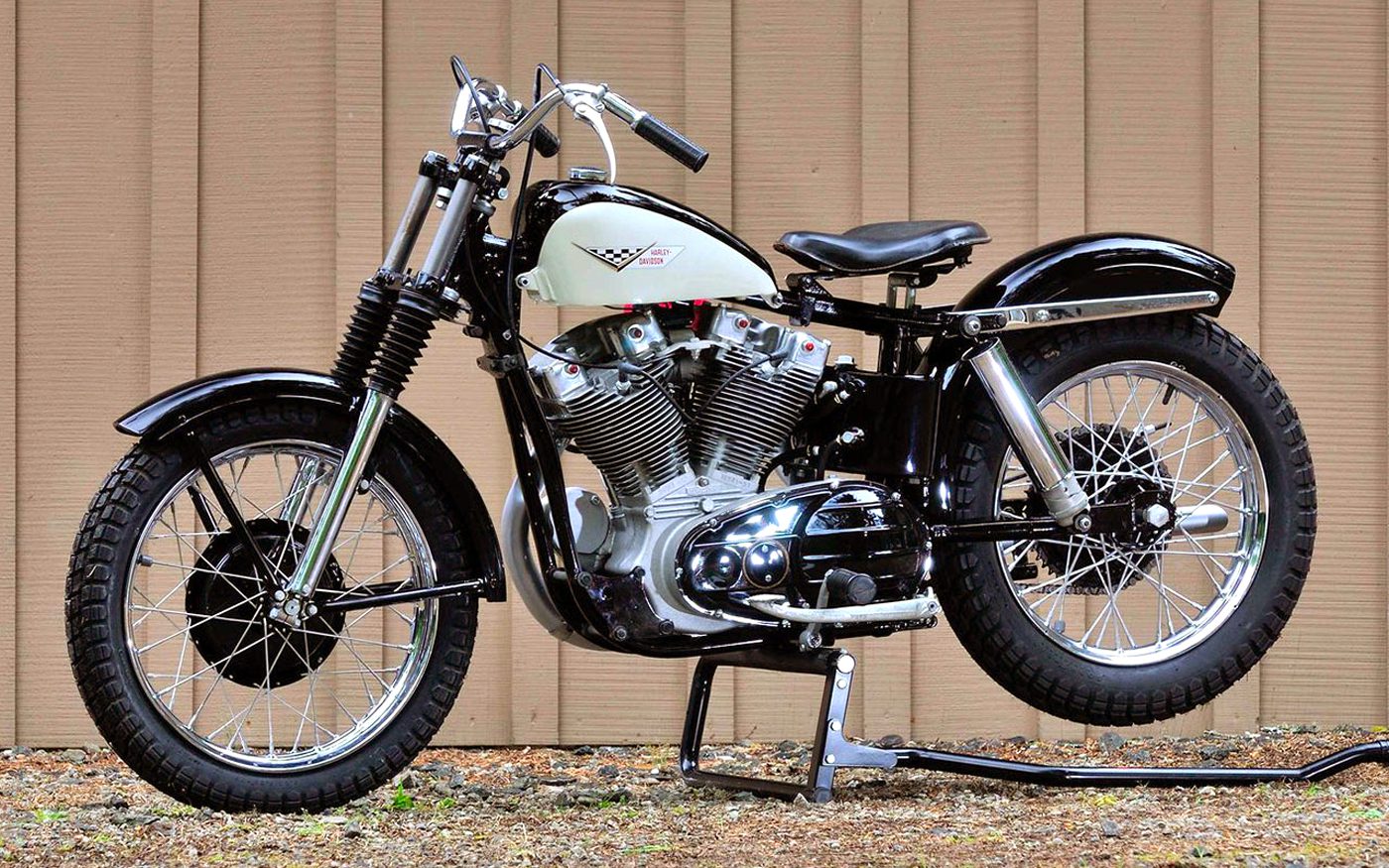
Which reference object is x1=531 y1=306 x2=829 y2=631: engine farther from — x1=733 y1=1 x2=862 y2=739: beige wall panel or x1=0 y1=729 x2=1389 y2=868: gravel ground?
x1=733 y1=1 x2=862 y2=739: beige wall panel

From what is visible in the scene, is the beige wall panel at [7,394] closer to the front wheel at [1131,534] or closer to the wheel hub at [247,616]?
the wheel hub at [247,616]

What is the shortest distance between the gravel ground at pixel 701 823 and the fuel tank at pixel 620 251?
94 cm

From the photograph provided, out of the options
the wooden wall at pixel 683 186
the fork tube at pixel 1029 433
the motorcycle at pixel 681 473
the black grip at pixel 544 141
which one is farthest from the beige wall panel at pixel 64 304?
the fork tube at pixel 1029 433

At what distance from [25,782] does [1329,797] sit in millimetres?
2717

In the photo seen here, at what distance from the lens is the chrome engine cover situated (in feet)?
9.06

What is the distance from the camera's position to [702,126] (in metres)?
3.83

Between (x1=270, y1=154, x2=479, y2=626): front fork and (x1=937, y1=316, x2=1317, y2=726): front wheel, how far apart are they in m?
1.07

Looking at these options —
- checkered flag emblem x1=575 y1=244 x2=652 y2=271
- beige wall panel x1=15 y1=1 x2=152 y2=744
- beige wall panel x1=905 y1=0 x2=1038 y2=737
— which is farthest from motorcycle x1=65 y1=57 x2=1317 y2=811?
beige wall panel x1=15 y1=1 x2=152 y2=744

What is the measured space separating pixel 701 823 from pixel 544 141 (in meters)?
1.28

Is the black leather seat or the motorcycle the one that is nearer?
the motorcycle

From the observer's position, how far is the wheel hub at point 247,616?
2.64 meters

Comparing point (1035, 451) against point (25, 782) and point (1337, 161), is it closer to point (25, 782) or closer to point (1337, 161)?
point (1337, 161)

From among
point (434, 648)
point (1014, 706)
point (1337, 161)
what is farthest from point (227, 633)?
point (1337, 161)

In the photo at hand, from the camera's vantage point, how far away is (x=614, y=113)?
8.64 ft
